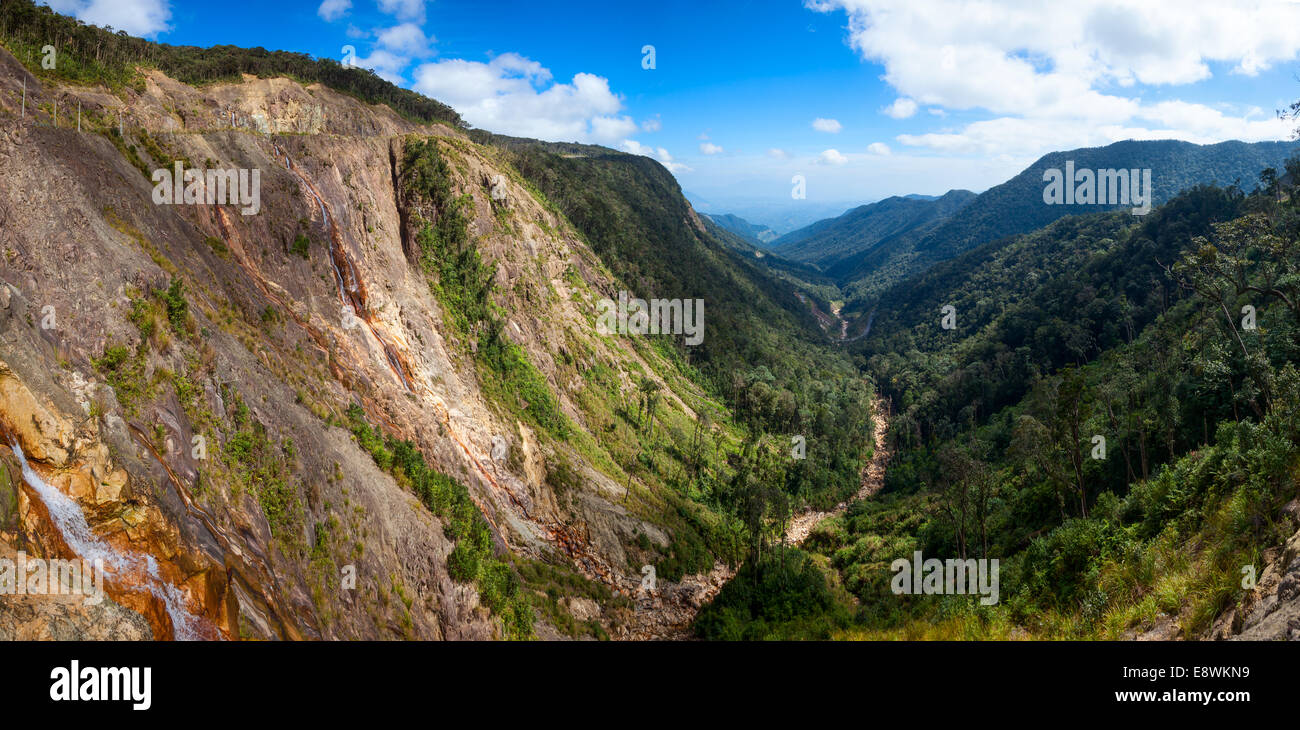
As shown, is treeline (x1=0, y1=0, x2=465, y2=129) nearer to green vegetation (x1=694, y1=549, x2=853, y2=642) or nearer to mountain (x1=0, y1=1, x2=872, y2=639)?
mountain (x1=0, y1=1, x2=872, y2=639)

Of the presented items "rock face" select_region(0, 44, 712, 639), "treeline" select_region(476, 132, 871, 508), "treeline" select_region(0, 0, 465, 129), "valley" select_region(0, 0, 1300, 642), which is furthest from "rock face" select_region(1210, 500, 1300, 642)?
"treeline" select_region(476, 132, 871, 508)

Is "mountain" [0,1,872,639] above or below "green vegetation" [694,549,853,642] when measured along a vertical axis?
above

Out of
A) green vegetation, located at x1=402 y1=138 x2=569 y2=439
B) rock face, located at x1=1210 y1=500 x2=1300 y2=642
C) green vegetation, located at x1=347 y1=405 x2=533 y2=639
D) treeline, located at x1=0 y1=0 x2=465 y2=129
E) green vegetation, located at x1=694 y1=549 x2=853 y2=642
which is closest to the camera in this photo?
rock face, located at x1=1210 y1=500 x2=1300 y2=642

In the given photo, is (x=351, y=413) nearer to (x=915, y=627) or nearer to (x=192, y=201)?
(x=192, y=201)

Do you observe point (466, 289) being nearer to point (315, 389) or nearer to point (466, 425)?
point (466, 425)

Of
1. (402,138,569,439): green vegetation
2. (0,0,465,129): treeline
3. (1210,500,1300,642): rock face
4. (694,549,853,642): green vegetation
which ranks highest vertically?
(0,0,465,129): treeline
